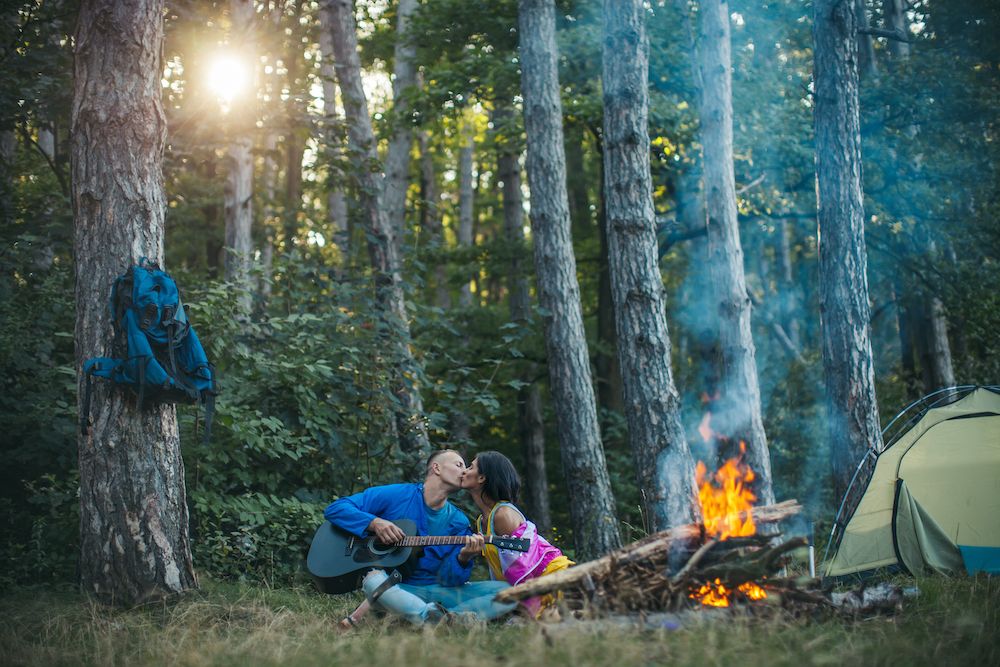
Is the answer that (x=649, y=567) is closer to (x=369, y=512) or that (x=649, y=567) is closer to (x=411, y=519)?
(x=411, y=519)

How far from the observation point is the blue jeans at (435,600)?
581 cm

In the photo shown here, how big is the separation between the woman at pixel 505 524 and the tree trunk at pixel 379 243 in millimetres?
3503

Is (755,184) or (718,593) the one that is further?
(755,184)

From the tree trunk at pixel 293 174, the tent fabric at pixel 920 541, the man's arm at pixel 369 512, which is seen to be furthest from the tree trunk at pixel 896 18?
the man's arm at pixel 369 512

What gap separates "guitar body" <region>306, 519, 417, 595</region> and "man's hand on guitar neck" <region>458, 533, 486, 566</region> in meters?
0.38

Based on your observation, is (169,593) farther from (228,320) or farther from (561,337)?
(561,337)

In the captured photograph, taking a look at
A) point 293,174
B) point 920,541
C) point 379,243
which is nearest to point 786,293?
point 293,174

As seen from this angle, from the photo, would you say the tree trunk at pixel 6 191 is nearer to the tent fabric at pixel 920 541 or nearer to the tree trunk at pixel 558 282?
the tree trunk at pixel 558 282

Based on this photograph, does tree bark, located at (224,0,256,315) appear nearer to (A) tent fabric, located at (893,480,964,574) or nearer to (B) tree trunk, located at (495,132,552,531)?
(B) tree trunk, located at (495,132,552,531)

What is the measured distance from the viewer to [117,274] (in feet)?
21.5

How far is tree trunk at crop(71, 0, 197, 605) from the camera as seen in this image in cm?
633

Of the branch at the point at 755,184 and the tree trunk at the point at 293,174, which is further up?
the tree trunk at the point at 293,174

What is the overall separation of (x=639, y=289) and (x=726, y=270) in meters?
1.40

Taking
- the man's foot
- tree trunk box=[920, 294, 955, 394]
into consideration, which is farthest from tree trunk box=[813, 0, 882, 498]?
tree trunk box=[920, 294, 955, 394]
